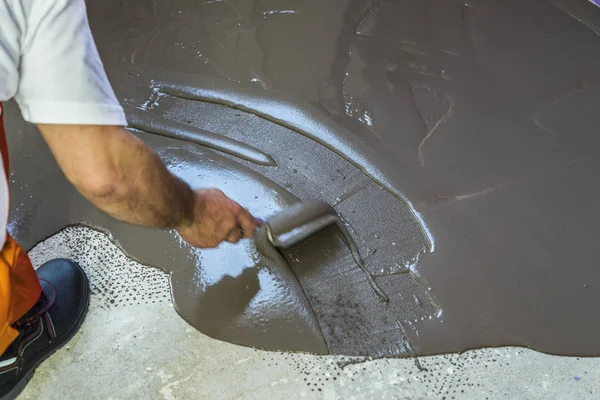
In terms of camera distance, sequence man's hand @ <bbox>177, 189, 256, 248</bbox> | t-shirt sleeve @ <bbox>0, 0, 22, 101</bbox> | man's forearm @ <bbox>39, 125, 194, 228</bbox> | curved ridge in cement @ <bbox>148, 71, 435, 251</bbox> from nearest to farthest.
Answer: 1. t-shirt sleeve @ <bbox>0, 0, 22, 101</bbox>
2. man's forearm @ <bbox>39, 125, 194, 228</bbox>
3. man's hand @ <bbox>177, 189, 256, 248</bbox>
4. curved ridge in cement @ <bbox>148, 71, 435, 251</bbox>

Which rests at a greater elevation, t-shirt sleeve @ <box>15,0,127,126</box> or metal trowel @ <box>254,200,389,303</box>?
t-shirt sleeve @ <box>15,0,127,126</box>

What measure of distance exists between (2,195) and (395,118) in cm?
150

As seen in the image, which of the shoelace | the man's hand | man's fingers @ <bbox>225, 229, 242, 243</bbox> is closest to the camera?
the man's hand

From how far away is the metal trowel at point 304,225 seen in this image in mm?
1644

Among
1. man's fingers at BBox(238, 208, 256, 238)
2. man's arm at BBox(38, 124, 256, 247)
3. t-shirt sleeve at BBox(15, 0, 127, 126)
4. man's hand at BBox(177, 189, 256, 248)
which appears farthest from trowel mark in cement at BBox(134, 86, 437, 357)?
t-shirt sleeve at BBox(15, 0, 127, 126)

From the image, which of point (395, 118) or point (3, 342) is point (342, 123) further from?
point (3, 342)

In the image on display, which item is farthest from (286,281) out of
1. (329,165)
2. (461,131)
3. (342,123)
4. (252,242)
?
(461,131)

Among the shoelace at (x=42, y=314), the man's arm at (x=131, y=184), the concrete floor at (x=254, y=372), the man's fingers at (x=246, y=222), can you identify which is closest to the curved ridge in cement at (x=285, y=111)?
the concrete floor at (x=254, y=372)

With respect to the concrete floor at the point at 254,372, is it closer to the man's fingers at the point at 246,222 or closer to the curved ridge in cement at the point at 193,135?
the man's fingers at the point at 246,222

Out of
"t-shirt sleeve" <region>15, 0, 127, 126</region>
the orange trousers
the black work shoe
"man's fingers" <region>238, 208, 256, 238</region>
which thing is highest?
"t-shirt sleeve" <region>15, 0, 127, 126</region>

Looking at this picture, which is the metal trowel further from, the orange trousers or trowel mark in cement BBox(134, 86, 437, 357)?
the orange trousers

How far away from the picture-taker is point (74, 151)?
1025mm

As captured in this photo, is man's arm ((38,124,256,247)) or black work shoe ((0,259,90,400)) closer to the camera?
man's arm ((38,124,256,247))

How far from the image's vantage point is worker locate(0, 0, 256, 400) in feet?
3.01
